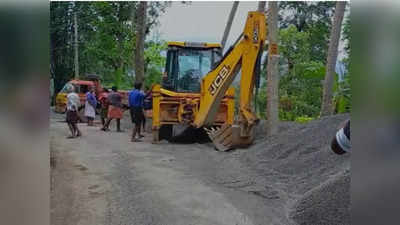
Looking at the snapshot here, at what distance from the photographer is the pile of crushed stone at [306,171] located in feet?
14.4

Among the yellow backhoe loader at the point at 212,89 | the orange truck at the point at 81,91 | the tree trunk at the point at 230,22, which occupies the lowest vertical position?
the orange truck at the point at 81,91

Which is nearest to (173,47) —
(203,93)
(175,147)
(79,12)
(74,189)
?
(203,93)

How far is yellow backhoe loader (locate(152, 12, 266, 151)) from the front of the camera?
9.08 m

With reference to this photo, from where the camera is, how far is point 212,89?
10008 mm

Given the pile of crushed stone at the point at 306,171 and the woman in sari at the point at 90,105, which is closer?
the pile of crushed stone at the point at 306,171

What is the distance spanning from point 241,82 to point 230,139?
111 cm

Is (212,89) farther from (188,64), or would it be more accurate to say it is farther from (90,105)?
(90,105)

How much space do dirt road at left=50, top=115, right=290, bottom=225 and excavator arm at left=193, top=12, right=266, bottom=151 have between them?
438 millimetres

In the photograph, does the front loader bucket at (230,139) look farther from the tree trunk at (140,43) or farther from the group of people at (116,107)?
the tree trunk at (140,43)

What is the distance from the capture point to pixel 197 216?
4.75 meters

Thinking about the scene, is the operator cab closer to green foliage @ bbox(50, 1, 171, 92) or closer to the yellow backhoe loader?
the yellow backhoe loader

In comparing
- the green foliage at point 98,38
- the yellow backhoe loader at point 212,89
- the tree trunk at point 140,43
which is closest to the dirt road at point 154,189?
the yellow backhoe loader at point 212,89
